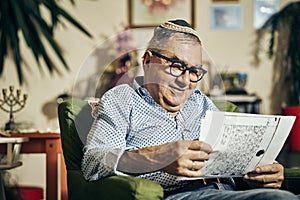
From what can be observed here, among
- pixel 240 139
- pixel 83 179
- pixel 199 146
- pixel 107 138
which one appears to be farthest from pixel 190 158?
pixel 83 179

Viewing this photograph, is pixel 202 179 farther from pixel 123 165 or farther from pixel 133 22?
pixel 133 22

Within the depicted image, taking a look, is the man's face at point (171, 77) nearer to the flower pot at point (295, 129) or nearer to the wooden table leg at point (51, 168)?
the wooden table leg at point (51, 168)

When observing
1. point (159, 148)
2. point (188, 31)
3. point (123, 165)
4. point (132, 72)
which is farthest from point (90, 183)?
point (188, 31)

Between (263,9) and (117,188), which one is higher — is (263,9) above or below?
above

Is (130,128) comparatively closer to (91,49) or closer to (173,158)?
(173,158)

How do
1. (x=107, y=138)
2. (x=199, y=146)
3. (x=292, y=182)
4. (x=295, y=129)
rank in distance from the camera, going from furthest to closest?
1. (x=295, y=129)
2. (x=292, y=182)
3. (x=107, y=138)
4. (x=199, y=146)

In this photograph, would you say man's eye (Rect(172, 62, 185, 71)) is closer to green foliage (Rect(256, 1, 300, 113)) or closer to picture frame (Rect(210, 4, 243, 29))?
green foliage (Rect(256, 1, 300, 113))

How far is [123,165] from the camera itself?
1.71 meters

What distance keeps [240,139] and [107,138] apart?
386mm

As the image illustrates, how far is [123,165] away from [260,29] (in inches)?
110

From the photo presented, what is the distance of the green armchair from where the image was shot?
1.61m

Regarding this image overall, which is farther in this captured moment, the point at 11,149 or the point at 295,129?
the point at 295,129

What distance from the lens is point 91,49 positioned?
14.1ft

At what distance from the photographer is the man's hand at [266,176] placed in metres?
1.81
